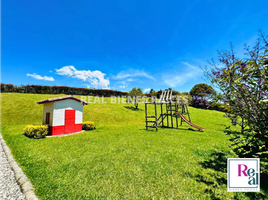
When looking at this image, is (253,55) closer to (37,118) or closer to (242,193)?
(242,193)

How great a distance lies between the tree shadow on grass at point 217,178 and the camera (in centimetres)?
329

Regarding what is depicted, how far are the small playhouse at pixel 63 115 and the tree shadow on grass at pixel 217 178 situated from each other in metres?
11.9

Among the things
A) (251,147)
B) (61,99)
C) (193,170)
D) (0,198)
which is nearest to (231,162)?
(251,147)

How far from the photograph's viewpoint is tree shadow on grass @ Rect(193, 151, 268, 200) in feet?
10.8

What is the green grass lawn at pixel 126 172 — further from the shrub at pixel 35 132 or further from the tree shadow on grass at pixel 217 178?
the shrub at pixel 35 132

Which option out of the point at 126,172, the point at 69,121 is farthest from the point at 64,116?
the point at 126,172

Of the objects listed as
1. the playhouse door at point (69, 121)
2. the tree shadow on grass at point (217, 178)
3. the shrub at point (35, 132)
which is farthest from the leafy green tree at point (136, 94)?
the tree shadow on grass at point (217, 178)

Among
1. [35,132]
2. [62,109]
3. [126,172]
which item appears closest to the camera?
[126,172]

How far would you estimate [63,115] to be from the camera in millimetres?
11766

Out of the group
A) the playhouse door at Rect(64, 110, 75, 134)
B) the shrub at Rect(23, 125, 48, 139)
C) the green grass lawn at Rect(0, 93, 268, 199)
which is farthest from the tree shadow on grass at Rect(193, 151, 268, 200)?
the playhouse door at Rect(64, 110, 75, 134)

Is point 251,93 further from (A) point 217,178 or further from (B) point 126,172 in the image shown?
(B) point 126,172

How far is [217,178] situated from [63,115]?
1262 cm

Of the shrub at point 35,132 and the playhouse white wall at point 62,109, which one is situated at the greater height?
the playhouse white wall at point 62,109

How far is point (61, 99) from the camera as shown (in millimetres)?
11508
